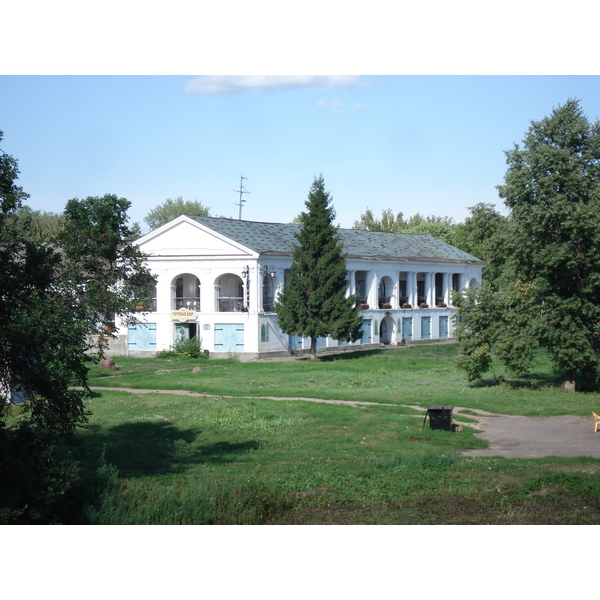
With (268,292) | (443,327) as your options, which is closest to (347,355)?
(268,292)

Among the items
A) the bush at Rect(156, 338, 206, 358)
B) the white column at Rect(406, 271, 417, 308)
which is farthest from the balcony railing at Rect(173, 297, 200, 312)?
the white column at Rect(406, 271, 417, 308)

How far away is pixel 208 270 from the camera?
4691cm

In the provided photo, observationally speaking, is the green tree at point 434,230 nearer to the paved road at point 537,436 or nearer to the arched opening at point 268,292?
the arched opening at point 268,292

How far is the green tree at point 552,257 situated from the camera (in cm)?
2717

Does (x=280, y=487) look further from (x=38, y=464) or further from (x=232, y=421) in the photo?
(x=232, y=421)

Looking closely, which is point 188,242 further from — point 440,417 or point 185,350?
point 440,417

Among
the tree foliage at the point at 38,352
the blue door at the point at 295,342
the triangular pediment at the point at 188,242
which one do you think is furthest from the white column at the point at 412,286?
the tree foliage at the point at 38,352

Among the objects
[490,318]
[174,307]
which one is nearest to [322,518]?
[490,318]

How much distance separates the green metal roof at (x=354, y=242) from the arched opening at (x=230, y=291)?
3030 mm

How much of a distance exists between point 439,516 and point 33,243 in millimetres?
8869

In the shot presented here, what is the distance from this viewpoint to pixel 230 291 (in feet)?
160

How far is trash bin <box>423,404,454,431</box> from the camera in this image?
20.8 m

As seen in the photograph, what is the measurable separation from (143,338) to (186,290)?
445 centimetres

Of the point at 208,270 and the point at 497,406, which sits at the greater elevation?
the point at 208,270
